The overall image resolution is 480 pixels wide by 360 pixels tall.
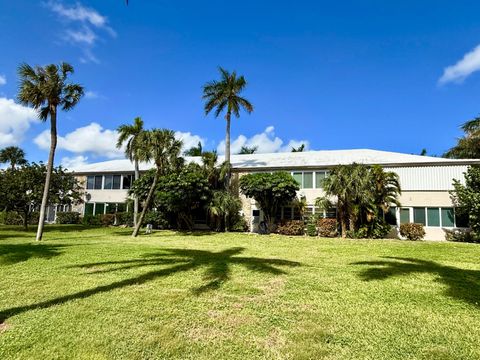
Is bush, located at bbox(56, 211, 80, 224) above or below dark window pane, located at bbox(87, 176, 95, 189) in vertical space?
below

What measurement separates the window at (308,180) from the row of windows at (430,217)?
240 inches

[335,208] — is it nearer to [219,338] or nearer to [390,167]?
[390,167]

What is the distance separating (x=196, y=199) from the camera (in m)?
24.3

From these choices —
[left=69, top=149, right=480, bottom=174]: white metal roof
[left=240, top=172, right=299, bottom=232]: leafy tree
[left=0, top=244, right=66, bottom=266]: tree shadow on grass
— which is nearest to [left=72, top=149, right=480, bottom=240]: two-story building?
[left=69, top=149, right=480, bottom=174]: white metal roof

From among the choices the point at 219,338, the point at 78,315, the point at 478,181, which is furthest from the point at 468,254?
the point at 78,315

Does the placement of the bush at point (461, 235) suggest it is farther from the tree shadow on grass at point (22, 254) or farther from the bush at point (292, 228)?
the tree shadow on grass at point (22, 254)

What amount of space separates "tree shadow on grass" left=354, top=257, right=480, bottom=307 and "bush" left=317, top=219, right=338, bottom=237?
9.69 meters

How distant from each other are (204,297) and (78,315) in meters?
2.47

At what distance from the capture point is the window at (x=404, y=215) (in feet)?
71.8

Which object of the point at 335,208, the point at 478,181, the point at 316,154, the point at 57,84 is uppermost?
the point at 57,84

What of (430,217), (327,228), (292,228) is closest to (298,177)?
(292,228)

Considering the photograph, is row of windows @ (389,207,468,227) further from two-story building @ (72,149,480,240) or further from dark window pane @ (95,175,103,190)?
dark window pane @ (95,175,103,190)

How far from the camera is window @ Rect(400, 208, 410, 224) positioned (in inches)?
862

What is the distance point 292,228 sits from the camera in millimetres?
23484
